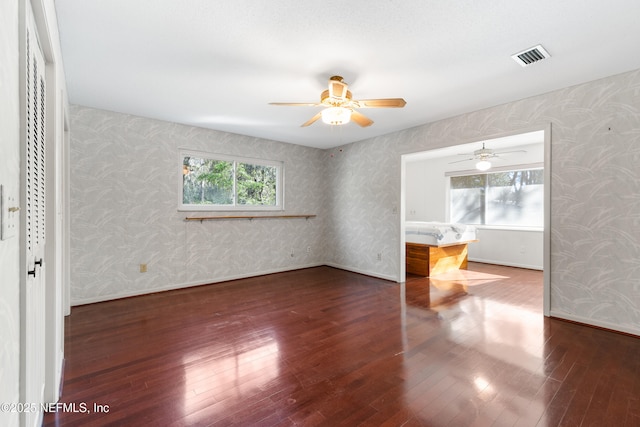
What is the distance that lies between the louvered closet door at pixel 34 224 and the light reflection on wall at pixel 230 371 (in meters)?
0.77

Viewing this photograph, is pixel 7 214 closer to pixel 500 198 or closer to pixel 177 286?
pixel 177 286

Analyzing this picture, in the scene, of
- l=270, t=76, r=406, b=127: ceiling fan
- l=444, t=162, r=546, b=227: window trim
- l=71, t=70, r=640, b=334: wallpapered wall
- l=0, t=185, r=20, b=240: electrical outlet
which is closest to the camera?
l=0, t=185, r=20, b=240: electrical outlet

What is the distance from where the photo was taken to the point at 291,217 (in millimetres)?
5539

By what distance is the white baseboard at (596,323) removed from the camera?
108 inches

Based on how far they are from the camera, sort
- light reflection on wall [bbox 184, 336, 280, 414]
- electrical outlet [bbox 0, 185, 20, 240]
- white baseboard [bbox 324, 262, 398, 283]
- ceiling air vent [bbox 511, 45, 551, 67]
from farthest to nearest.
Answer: white baseboard [bbox 324, 262, 398, 283], ceiling air vent [bbox 511, 45, 551, 67], light reflection on wall [bbox 184, 336, 280, 414], electrical outlet [bbox 0, 185, 20, 240]

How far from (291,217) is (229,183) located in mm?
1282

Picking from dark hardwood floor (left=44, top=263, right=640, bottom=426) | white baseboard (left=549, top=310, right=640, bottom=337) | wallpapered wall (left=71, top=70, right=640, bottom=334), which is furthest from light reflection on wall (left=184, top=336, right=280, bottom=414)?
white baseboard (left=549, top=310, right=640, bottom=337)

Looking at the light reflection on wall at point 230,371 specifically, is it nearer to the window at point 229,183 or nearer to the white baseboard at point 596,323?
the window at point 229,183

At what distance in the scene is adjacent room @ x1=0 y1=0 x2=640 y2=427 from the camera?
1.69 m

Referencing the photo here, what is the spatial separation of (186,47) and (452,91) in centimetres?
256

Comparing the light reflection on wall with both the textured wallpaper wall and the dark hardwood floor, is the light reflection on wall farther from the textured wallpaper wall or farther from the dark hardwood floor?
the textured wallpaper wall

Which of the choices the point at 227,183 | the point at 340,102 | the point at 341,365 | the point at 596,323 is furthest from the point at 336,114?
the point at 596,323

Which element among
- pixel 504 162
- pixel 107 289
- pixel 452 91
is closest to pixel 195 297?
pixel 107 289

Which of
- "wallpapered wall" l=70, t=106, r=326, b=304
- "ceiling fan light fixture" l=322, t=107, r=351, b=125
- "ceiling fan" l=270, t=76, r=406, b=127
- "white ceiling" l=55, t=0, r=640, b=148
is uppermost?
"white ceiling" l=55, t=0, r=640, b=148
